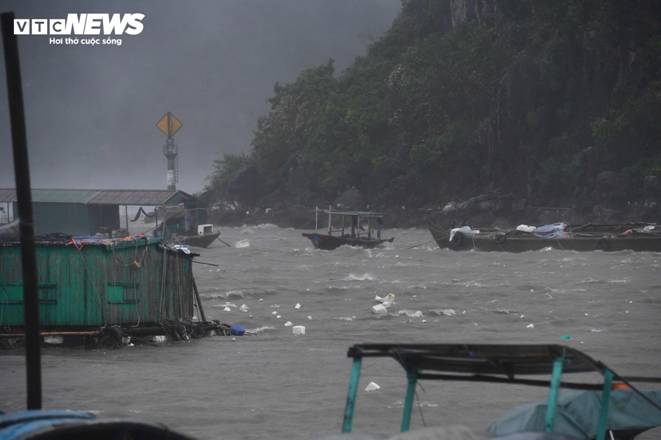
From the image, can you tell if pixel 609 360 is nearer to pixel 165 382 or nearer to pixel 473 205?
pixel 165 382

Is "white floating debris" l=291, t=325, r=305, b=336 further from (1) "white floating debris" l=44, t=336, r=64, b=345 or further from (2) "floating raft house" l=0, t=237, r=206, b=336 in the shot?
(1) "white floating debris" l=44, t=336, r=64, b=345

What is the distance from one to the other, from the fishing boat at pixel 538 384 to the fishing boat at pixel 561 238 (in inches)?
1262

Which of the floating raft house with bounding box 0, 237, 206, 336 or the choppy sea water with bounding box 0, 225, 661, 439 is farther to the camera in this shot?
the floating raft house with bounding box 0, 237, 206, 336

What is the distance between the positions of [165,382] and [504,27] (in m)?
54.3

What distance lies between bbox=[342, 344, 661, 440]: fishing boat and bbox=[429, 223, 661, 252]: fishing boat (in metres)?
32.0

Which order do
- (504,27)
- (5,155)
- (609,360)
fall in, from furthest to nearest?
Answer: (5,155), (504,27), (609,360)

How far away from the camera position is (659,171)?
48.5 metres

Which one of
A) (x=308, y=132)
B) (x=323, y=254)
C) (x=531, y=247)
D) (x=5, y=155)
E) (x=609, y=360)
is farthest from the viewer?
(x=5, y=155)

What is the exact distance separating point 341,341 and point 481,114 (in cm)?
4664

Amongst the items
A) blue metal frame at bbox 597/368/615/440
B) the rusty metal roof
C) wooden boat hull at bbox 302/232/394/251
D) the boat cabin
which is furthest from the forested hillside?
blue metal frame at bbox 597/368/615/440

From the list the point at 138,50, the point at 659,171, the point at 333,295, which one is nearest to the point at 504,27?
the point at 659,171

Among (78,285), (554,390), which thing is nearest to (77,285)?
(78,285)

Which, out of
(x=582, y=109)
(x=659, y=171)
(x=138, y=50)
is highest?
(x=138, y=50)

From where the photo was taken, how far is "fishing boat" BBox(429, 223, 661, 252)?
37.4 m
